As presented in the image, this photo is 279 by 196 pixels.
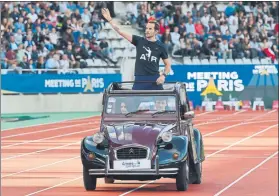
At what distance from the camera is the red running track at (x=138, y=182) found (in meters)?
14.5

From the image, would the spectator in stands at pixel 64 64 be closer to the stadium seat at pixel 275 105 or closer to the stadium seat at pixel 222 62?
the stadium seat at pixel 222 62

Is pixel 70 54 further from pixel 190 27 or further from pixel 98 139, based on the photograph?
pixel 98 139

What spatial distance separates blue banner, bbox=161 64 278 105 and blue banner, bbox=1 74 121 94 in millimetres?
2599

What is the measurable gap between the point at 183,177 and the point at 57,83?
2665cm

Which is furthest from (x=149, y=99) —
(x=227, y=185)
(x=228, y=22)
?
(x=228, y=22)

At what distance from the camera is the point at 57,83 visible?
132 feet

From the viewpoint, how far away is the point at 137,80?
14.8 m

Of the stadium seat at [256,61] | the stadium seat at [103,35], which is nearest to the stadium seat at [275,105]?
the stadium seat at [256,61]

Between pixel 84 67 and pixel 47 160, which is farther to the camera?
pixel 84 67

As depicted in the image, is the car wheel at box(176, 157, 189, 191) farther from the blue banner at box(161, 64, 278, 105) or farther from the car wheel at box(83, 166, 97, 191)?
the blue banner at box(161, 64, 278, 105)

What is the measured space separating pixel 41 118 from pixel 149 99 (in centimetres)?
2188

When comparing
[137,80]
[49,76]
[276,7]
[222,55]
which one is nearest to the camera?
[137,80]

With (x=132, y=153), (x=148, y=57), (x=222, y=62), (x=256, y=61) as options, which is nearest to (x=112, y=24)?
(x=148, y=57)

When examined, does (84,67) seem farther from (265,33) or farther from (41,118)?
(265,33)
